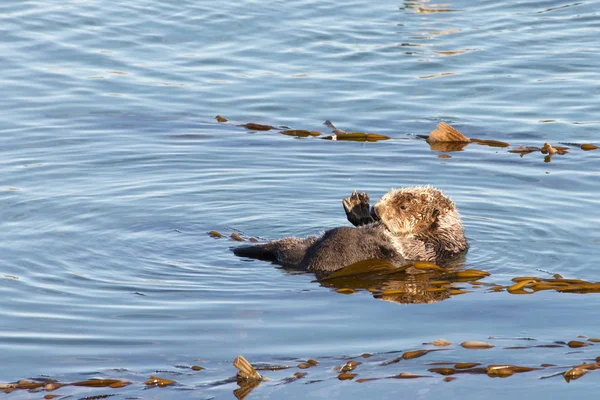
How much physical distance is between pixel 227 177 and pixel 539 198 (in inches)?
103

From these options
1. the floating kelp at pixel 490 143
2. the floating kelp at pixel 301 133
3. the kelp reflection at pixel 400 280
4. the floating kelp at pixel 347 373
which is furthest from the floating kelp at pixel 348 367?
the floating kelp at pixel 301 133

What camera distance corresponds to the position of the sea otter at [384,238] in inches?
243

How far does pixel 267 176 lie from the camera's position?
8.61 meters

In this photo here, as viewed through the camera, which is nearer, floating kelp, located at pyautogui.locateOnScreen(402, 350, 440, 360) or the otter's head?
floating kelp, located at pyautogui.locateOnScreen(402, 350, 440, 360)

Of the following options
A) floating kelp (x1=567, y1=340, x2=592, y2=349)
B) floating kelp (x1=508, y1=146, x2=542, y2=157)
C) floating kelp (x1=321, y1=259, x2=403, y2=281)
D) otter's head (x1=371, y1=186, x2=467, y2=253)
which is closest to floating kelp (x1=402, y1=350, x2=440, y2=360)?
floating kelp (x1=567, y1=340, x2=592, y2=349)

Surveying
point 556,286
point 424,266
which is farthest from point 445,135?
point 556,286

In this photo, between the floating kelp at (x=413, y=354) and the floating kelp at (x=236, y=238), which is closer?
the floating kelp at (x=413, y=354)

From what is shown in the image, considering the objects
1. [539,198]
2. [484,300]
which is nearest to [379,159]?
[539,198]

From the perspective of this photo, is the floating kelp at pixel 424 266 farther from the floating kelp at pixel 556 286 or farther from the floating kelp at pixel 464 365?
the floating kelp at pixel 464 365

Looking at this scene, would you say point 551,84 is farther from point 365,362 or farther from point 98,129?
point 365,362

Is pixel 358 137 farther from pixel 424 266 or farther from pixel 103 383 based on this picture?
pixel 103 383

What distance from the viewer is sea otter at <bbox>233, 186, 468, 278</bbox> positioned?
6.16 m

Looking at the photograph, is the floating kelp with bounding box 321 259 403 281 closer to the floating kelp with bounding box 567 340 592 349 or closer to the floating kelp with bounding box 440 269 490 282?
the floating kelp with bounding box 440 269 490 282

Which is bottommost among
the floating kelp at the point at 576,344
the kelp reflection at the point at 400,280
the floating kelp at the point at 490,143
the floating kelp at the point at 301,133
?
the floating kelp at the point at 576,344
